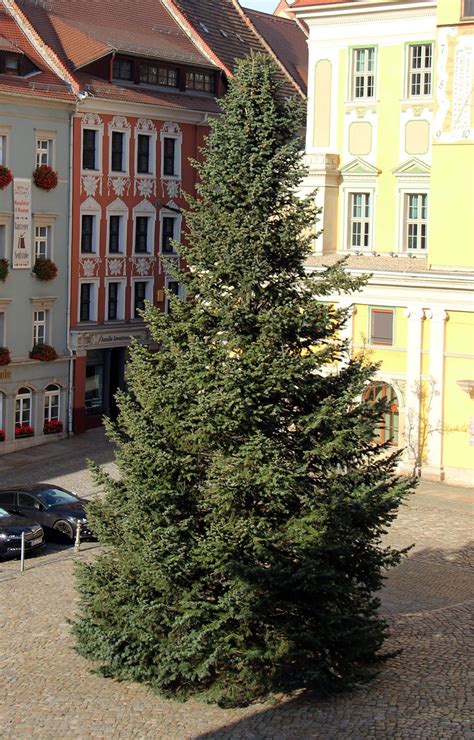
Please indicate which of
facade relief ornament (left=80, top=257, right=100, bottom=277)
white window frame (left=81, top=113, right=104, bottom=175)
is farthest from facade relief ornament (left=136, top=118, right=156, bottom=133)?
facade relief ornament (left=80, top=257, right=100, bottom=277)

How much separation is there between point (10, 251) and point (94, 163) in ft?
18.3

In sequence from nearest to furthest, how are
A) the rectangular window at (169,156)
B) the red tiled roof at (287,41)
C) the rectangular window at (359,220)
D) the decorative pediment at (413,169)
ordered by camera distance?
the decorative pediment at (413,169), the rectangular window at (359,220), the rectangular window at (169,156), the red tiled roof at (287,41)

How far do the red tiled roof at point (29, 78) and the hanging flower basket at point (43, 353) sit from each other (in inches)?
330

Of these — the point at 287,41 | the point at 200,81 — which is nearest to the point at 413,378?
the point at 200,81

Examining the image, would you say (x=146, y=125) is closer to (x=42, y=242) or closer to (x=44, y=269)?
(x=42, y=242)

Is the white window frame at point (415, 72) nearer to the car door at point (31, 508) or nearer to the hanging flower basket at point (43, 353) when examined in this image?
the hanging flower basket at point (43, 353)

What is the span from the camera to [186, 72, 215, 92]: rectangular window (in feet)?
171

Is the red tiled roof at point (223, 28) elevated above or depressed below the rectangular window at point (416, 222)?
above

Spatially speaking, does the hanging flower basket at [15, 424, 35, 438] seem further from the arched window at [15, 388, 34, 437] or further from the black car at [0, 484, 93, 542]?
the black car at [0, 484, 93, 542]

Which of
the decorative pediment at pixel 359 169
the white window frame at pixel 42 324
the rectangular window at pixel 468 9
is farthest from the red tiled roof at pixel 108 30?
the rectangular window at pixel 468 9

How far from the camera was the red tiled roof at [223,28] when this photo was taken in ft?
178

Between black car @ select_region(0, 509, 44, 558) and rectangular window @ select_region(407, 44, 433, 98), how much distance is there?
1838 centimetres

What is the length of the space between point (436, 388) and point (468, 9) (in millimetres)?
10701

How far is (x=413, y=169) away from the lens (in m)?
40.8
